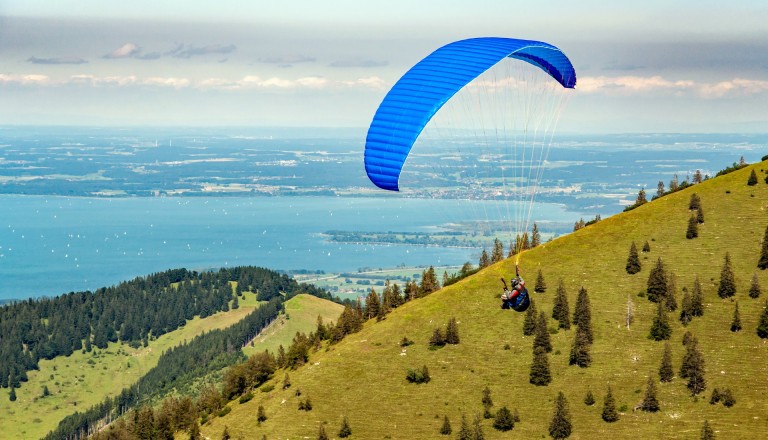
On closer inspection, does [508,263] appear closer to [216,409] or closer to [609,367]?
[609,367]

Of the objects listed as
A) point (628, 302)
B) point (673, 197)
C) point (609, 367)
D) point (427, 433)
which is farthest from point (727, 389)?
point (673, 197)

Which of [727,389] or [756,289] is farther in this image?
[756,289]

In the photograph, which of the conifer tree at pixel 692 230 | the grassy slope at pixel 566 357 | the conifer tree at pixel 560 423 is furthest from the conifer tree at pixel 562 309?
the conifer tree at pixel 692 230

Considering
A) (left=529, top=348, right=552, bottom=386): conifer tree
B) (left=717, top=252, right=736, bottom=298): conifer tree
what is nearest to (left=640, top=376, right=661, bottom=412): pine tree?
(left=529, top=348, right=552, bottom=386): conifer tree

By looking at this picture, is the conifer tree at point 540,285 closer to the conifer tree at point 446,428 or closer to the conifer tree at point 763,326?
the conifer tree at point 763,326

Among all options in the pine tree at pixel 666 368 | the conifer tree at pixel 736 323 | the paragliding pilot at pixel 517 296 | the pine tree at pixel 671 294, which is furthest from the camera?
the pine tree at pixel 671 294

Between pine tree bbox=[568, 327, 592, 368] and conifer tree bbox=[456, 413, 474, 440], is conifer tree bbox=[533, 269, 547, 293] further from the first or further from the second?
conifer tree bbox=[456, 413, 474, 440]

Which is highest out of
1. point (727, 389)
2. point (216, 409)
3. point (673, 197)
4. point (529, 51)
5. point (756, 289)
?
point (529, 51)

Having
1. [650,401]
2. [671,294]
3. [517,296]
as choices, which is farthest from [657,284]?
[517,296]
